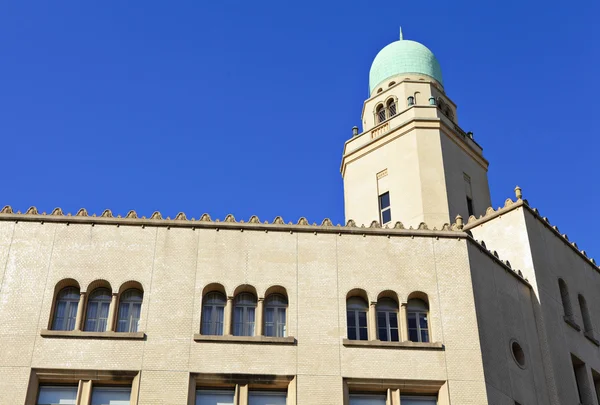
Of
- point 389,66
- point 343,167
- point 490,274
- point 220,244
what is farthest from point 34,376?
point 389,66

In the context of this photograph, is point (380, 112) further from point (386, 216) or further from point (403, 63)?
point (386, 216)

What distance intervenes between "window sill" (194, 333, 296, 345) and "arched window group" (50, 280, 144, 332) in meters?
2.20

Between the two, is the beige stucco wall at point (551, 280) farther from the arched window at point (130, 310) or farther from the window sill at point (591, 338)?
the arched window at point (130, 310)

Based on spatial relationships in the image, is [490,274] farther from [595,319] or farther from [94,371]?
[94,371]

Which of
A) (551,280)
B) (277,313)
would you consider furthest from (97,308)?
(551,280)

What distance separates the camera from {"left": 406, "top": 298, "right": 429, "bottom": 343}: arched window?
28.2 metres

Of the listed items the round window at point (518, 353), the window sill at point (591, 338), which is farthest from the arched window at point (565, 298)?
the round window at point (518, 353)

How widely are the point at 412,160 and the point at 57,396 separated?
19852 millimetres

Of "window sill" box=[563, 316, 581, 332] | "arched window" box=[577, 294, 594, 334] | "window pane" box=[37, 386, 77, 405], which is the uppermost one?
"arched window" box=[577, 294, 594, 334]

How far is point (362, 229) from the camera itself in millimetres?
29906

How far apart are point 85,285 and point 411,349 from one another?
10591 mm

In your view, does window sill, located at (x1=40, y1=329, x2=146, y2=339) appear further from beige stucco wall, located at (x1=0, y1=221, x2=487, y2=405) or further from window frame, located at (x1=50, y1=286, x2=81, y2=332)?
window frame, located at (x1=50, y1=286, x2=81, y2=332)

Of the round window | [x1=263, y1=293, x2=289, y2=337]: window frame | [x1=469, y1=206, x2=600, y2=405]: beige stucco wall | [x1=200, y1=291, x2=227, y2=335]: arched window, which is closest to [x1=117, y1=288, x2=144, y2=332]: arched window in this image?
[x1=200, y1=291, x2=227, y2=335]: arched window

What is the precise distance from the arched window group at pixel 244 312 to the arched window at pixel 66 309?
4.10 m
